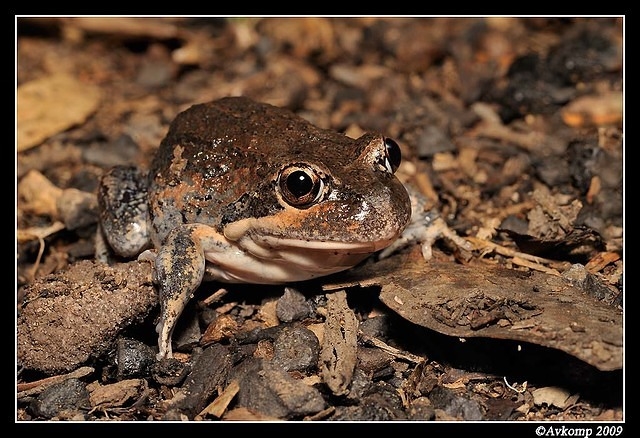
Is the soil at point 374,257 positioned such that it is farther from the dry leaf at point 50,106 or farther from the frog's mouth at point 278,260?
the frog's mouth at point 278,260

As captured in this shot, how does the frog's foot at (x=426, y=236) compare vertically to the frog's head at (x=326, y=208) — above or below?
below

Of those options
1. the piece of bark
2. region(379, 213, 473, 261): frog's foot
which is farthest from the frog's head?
region(379, 213, 473, 261): frog's foot

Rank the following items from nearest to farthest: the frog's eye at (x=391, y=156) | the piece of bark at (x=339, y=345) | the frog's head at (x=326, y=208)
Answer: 1. the piece of bark at (x=339, y=345)
2. the frog's head at (x=326, y=208)
3. the frog's eye at (x=391, y=156)

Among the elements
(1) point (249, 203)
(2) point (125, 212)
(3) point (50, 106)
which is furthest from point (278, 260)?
(3) point (50, 106)

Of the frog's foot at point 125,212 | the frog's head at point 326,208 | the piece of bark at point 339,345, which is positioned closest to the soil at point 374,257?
the piece of bark at point 339,345

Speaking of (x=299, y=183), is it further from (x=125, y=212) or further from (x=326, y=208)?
(x=125, y=212)

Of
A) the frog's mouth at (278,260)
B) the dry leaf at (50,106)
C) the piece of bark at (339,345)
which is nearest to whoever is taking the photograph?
the piece of bark at (339,345)
